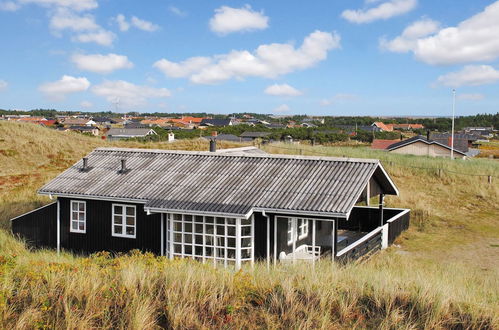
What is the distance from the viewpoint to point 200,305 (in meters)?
8.23

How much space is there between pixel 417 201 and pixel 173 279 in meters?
20.3

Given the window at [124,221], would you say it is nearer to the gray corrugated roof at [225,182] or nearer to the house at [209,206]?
the house at [209,206]

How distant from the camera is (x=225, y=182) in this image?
1591cm

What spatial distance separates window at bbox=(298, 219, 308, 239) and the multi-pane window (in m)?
2.20

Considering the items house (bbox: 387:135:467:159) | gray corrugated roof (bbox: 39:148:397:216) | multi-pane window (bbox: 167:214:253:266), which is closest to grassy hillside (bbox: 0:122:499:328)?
gray corrugated roof (bbox: 39:148:397:216)

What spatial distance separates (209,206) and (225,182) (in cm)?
162

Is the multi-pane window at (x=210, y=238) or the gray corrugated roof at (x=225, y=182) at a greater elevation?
the gray corrugated roof at (x=225, y=182)

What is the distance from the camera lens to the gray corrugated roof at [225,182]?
1428 centimetres

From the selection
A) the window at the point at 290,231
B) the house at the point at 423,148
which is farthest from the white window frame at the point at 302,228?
the house at the point at 423,148

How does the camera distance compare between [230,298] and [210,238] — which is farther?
[210,238]

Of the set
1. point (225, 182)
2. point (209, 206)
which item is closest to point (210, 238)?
point (209, 206)

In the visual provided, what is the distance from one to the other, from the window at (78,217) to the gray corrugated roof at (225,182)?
1.96 feet

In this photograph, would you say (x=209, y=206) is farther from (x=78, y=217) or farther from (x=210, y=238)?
(x=78, y=217)

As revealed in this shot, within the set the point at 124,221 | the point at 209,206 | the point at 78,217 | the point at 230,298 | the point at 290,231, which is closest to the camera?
the point at 230,298
